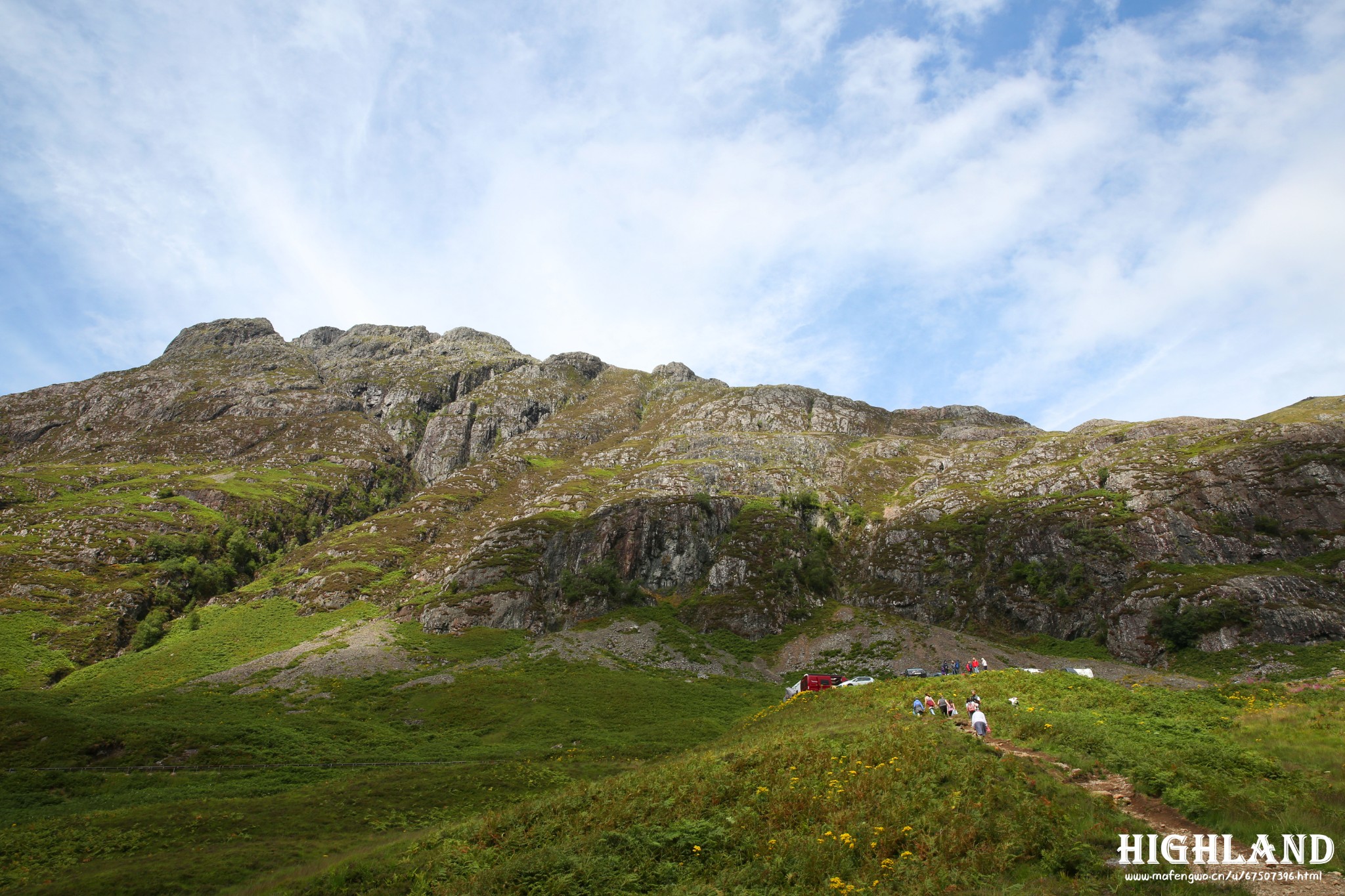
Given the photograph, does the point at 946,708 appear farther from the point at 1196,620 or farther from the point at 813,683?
the point at 1196,620

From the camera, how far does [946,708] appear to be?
3098 cm

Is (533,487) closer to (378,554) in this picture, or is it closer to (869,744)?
(378,554)

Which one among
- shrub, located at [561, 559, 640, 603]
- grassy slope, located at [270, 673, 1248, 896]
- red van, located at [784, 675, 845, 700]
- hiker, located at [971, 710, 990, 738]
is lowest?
red van, located at [784, 675, 845, 700]

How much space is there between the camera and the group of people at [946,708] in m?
24.8

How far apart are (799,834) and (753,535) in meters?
113

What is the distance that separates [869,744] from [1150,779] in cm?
920

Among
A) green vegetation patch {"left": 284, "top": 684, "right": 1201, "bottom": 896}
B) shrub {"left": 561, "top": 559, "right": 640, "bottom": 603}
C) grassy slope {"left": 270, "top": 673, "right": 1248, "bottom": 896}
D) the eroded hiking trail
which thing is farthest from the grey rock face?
the eroded hiking trail

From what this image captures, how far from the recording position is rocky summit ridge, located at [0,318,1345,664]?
8625cm

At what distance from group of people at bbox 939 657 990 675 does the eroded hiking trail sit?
2993cm

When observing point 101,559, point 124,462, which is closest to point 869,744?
point 101,559

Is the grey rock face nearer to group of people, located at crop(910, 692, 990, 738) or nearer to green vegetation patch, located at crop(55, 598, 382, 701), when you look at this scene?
green vegetation patch, located at crop(55, 598, 382, 701)

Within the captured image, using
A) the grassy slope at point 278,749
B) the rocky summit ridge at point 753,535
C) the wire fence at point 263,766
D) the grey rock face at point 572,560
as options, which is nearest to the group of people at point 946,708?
the grassy slope at point 278,749

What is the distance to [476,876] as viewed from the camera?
1692cm

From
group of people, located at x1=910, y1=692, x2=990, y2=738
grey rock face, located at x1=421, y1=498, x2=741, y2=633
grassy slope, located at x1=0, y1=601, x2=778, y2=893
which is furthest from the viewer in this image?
grey rock face, located at x1=421, y1=498, x2=741, y2=633
